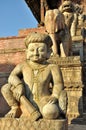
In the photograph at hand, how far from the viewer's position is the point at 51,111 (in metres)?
3.62

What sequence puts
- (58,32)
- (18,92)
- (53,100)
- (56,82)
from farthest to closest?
(58,32) < (56,82) < (18,92) < (53,100)

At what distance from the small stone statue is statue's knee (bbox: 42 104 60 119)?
3.4 inches

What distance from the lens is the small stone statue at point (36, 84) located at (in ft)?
12.7

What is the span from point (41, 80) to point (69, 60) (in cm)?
313

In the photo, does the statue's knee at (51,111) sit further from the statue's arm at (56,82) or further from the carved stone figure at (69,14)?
the carved stone figure at (69,14)

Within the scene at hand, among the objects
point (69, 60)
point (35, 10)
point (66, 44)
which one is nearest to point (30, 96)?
point (69, 60)

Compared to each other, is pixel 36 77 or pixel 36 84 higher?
pixel 36 77

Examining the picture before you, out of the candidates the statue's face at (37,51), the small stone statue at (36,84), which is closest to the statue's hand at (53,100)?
the small stone statue at (36,84)

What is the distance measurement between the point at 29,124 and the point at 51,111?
1.14ft

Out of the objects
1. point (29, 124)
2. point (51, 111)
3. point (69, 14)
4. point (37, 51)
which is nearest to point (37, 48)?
point (37, 51)

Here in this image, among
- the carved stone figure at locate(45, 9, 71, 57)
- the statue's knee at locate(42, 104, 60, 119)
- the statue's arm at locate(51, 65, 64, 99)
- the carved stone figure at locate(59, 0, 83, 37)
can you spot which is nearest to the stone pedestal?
the carved stone figure at locate(45, 9, 71, 57)

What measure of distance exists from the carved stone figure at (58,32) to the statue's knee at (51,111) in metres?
4.18

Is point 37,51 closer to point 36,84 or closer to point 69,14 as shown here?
point 36,84

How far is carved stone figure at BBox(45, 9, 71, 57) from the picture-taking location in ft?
25.6
